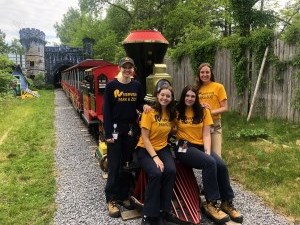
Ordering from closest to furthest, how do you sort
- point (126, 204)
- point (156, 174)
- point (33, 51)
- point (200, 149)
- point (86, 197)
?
1. point (156, 174)
2. point (200, 149)
3. point (126, 204)
4. point (86, 197)
5. point (33, 51)

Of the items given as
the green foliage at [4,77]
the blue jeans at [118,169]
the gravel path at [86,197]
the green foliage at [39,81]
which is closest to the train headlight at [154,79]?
the blue jeans at [118,169]

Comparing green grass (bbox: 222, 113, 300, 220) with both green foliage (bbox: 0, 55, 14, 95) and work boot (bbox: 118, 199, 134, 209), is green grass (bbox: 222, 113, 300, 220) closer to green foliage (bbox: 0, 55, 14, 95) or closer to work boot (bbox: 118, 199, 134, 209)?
work boot (bbox: 118, 199, 134, 209)

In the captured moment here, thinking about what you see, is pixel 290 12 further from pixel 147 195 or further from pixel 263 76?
pixel 147 195

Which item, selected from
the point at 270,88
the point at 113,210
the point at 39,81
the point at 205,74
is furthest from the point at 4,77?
the point at 205,74

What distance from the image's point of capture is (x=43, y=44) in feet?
146

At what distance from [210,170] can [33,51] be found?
43.2m

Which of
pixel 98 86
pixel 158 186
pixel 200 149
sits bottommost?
pixel 158 186

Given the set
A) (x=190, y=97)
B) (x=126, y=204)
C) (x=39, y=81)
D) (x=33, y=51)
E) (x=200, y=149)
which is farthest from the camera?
(x=33, y=51)

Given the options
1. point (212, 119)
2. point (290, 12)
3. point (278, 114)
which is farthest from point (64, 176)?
point (290, 12)

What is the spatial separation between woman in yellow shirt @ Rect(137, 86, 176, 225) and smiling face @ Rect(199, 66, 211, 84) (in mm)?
765

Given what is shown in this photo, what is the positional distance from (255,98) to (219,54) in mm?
2559

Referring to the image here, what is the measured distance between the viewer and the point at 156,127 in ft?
14.1

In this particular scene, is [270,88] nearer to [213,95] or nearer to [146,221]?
[213,95]

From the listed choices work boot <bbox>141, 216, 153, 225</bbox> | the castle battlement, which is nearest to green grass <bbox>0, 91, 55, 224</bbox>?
work boot <bbox>141, 216, 153, 225</bbox>
